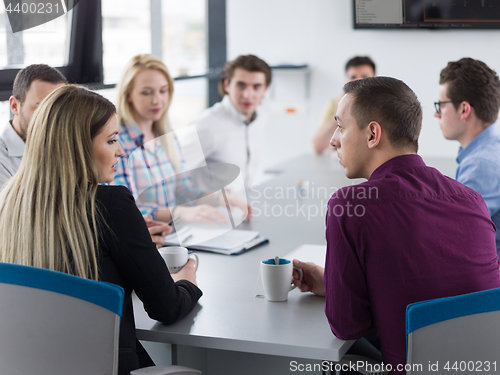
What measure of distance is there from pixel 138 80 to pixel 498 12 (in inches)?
75.5

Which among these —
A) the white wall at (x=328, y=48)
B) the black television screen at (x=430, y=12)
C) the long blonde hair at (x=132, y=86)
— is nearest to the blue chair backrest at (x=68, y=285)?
the long blonde hair at (x=132, y=86)

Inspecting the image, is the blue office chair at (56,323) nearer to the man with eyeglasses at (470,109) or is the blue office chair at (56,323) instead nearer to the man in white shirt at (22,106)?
the man in white shirt at (22,106)

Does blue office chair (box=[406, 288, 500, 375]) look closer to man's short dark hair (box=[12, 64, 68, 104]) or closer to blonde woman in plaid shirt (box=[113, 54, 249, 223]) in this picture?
blonde woman in plaid shirt (box=[113, 54, 249, 223])

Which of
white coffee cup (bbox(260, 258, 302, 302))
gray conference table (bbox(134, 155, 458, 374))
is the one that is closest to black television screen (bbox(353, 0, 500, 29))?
gray conference table (bbox(134, 155, 458, 374))

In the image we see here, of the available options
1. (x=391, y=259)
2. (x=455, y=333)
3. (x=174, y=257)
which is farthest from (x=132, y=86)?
(x=455, y=333)

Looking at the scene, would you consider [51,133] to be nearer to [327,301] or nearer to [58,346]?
[58,346]

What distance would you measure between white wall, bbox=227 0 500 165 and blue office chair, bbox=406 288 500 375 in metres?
3.61

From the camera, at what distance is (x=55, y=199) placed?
3.77 ft

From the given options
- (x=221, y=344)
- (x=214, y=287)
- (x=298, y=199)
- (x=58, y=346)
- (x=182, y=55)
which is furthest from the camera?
(x=182, y=55)

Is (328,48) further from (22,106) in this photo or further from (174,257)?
(174,257)

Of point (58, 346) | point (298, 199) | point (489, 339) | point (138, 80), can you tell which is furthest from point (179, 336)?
point (138, 80)

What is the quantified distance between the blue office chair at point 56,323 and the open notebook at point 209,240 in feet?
2.47

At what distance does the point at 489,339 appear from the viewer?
3.45 ft

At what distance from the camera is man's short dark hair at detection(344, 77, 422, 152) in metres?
1.30
